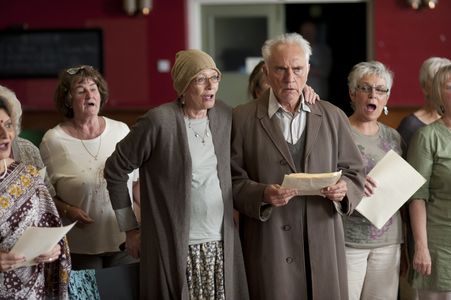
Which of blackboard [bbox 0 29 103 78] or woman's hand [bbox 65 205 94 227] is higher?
blackboard [bbox 0 29 103 78]

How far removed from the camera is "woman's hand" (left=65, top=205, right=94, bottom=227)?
340 centimetres

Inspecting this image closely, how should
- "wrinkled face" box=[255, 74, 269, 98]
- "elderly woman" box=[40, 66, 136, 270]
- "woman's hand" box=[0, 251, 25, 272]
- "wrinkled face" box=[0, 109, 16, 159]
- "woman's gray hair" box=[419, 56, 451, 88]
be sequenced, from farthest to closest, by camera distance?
"woman's gray hair" box=[419, 56, 451, 88] < "wrinkled face" box=[255, 74, 269, 98] < "elderly woman" box=[40, 66, 136, 270] < "wrinkled face" box=[0, 109, 16, 159] < "woman's hand" box=[0, 251, 25, 272]

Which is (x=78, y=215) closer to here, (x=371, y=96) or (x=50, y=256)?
(x=50, y=256)

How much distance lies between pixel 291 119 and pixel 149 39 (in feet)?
17.6

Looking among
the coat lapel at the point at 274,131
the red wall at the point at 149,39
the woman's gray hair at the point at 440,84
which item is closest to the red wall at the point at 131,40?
the red wall at the point at 149,39

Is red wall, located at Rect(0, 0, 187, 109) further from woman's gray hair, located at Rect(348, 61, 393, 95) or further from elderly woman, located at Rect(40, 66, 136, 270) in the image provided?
woman's gray hair, located at Rect(348, 61, 393, 95)

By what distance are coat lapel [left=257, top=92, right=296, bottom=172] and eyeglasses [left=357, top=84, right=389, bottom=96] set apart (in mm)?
A: 598

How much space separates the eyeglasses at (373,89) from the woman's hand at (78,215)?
1.34m

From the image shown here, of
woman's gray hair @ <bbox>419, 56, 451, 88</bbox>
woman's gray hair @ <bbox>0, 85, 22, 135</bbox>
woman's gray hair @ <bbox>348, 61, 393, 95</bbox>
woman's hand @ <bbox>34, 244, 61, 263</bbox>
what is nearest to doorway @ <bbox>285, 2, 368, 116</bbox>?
woman's gray hair @ <bbox>419, 56, 451, 88</bbox>

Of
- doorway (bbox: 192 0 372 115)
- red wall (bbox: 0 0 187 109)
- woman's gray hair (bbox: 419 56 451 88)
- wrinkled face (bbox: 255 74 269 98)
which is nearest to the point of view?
wrinkled face (bbox: 255 74 269 98)

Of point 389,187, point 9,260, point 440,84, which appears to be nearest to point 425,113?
point 440,84

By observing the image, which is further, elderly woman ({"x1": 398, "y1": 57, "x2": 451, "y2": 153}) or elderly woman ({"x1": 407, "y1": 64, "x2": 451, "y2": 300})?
elderly woman ({"x1": 398, "y1": 57, "x2": 451, "y2": 153})

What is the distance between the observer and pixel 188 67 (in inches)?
113

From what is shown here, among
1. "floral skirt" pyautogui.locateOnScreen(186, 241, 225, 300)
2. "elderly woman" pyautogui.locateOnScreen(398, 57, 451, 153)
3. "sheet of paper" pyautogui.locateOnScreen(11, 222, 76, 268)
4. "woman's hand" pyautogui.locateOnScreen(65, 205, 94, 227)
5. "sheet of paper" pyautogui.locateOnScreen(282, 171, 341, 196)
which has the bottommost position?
"floral skirt" pyautogui.locateOnScreen(186, 241, 225, 300)
